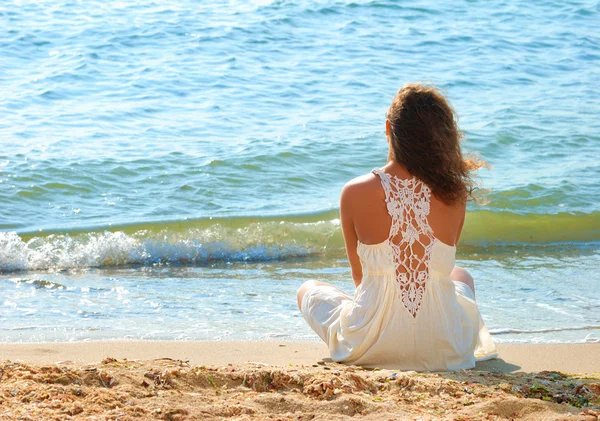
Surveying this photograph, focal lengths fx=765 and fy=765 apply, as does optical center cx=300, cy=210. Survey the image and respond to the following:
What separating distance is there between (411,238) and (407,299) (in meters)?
0.27

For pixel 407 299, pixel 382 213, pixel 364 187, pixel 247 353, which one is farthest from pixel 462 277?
pixel 247 353

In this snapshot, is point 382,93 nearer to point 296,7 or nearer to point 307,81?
point 307,81

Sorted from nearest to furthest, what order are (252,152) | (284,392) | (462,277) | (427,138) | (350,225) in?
(284,392)
(427,138)
(350,225)
(462,277)
(252,152)

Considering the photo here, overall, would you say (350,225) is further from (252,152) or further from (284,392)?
(252,152)

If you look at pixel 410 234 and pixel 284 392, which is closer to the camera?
pixel 284 392

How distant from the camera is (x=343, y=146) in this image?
9.30 m

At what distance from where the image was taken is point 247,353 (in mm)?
3859

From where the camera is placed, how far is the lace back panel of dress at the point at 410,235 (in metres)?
3.33

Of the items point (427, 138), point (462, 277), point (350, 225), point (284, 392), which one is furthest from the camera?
point (462, 277)

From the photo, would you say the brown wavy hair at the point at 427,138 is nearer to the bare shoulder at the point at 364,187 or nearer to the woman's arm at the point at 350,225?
the bare shoulder at the point at 364,187

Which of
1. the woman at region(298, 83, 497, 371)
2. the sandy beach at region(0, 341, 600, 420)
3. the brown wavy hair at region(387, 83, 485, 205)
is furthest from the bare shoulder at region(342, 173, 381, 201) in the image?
the sandy beach at region(0, 341, 600, 420)

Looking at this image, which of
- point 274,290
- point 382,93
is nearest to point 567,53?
point 382,93

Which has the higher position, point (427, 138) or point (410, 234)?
point (427, 138)

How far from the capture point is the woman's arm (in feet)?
11.0
